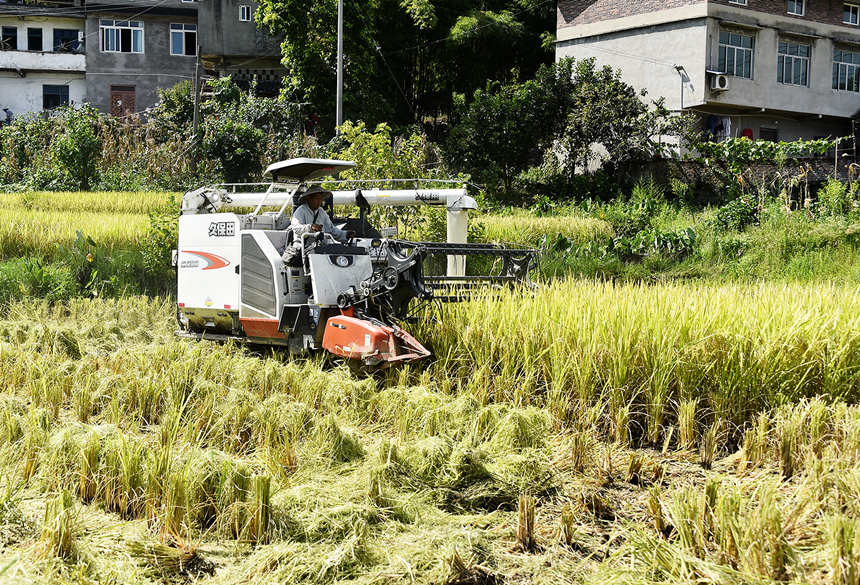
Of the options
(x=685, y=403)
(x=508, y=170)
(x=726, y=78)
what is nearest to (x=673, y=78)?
(x=726, y=78)

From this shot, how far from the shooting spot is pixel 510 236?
1585 cm

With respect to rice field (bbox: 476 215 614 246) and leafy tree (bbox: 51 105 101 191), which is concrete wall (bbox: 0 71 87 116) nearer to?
leafy tree (bbox: 51 105 101 191)

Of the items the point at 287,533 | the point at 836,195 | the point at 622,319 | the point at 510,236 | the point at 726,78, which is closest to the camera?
the point at 287,533

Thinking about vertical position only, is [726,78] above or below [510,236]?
above

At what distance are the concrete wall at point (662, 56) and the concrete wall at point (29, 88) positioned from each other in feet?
77.3

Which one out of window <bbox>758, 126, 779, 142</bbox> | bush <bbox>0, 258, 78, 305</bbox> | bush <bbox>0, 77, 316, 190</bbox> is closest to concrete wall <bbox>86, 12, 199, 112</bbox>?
bush <bbox>0, 77, 316, 190</bbox>

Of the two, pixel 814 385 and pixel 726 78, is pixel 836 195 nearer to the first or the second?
pixel 726 78

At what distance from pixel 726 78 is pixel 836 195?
10661 mm

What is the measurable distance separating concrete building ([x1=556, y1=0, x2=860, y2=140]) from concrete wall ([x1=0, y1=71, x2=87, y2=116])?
22288 mm

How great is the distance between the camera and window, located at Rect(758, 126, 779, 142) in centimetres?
2988

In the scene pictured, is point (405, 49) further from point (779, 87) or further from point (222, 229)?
point (222, 229)

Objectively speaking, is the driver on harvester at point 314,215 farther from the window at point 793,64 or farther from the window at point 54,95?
the window at point 54,95

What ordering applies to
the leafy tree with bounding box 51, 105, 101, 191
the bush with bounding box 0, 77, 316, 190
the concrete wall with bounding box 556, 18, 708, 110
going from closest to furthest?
the leafy tree with bounding box 51, 105, 101, 191 → the bush with bounding box 0, 77, 316, 190 → the concrete wall with bounding box 556, 18, 708, 110

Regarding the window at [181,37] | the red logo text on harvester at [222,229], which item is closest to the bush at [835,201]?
the red logo text on harvester at [222,229]
